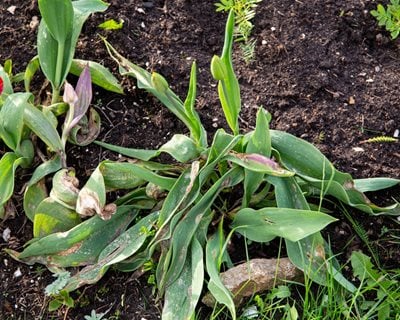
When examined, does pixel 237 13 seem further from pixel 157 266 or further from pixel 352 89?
pixel 157 266

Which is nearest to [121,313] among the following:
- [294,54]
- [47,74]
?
[47,74]

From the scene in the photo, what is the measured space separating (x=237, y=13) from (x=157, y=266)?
3.55 feet

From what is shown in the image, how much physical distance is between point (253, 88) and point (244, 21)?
269mm

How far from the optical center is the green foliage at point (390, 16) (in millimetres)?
2930

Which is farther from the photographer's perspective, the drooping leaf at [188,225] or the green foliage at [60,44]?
the green foliage at [60,44]

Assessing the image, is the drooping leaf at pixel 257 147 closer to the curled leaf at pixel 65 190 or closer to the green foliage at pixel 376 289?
the green foliage at pixel 376 289

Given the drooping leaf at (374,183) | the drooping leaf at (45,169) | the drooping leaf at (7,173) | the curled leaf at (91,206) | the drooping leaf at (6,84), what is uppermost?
the drooping leaf at (6,84)

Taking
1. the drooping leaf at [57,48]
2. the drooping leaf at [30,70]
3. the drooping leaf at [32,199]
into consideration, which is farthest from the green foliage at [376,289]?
the drooping leaf at [30,70]

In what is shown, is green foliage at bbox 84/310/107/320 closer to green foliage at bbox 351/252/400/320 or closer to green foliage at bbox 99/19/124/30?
green foliage at bbox 351/252/400/320

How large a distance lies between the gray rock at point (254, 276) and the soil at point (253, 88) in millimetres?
200

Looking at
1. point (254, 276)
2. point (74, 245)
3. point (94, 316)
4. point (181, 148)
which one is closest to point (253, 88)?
point (181, 148)

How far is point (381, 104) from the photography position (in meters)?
2.83

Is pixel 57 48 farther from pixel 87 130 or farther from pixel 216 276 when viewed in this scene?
pixel 216 276

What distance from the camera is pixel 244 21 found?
2939 millimetres
